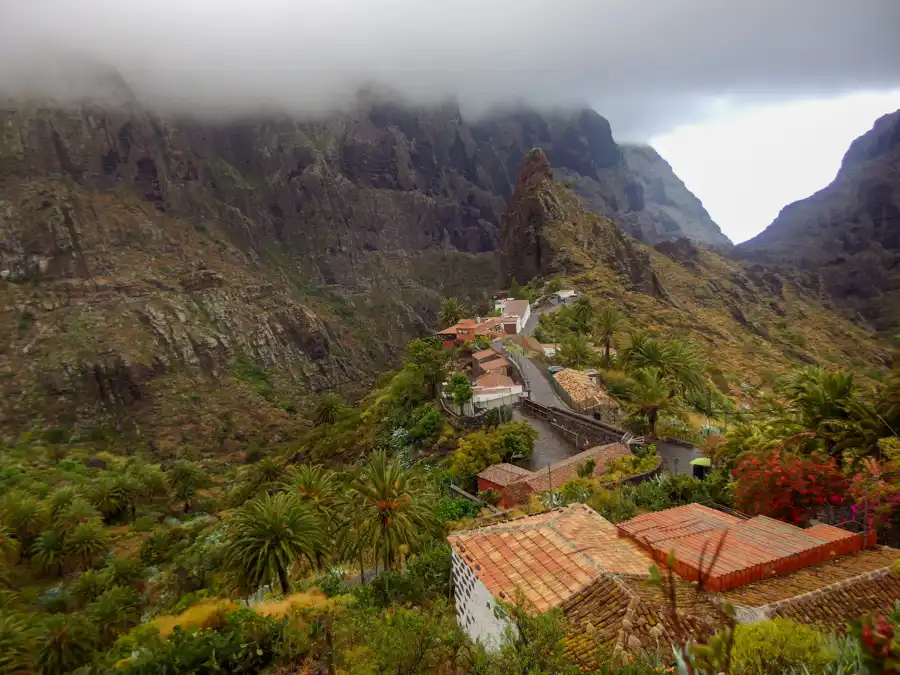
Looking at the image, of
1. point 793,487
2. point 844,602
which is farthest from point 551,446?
point 844,602

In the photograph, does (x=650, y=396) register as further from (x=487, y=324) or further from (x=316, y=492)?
(x=487, y=324)

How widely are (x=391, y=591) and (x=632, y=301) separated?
88.0m

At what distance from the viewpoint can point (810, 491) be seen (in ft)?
56.2

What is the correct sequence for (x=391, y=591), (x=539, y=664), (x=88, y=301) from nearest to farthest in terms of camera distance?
(x=539, y=664)
(x=391, y=591)
(x=88, y=301)

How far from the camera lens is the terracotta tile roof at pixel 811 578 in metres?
11.3

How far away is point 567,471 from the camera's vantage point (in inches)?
1193

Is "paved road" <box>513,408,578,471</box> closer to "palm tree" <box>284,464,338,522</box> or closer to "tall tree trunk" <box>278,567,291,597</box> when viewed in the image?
"palm tree" <box>284,464,338,522</box>

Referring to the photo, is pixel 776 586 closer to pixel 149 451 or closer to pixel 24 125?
pixel 149 451

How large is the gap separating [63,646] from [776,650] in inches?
1235

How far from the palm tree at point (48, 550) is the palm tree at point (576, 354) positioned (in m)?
47.6

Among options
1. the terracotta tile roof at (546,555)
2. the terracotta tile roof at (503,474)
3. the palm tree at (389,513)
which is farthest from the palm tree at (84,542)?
the terracotta tile roof at (546,555)

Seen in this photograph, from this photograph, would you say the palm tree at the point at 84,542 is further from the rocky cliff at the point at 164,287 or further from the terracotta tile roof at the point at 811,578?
the rocky cliff at the point at 164,287

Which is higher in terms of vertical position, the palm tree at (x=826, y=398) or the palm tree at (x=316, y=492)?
the palm tree at (x=826, y=398)

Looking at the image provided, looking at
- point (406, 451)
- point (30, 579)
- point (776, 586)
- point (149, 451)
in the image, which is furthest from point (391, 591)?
point (149, 451)
